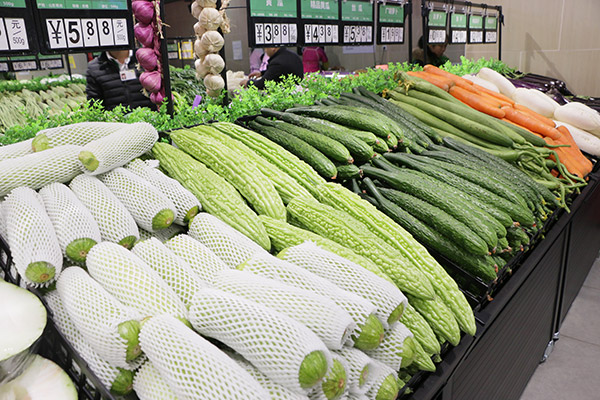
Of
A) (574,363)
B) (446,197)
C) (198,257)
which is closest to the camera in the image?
(198,257)

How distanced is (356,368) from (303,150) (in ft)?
3.91

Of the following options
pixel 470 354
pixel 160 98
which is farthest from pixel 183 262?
pixel 160 98

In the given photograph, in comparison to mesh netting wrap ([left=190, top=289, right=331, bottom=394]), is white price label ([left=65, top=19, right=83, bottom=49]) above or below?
above

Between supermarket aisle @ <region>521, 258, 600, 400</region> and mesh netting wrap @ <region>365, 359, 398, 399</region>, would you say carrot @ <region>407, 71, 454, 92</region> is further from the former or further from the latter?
mesh netting wrap @ <region>365, 359, 398, 399</region>

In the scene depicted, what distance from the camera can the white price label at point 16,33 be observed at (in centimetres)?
188

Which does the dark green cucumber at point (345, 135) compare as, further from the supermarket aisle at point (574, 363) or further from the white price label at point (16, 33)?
the supermarket aisle at point (574, 363)

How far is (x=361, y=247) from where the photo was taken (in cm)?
141

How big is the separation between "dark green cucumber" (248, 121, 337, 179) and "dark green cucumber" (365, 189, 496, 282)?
0.94 feet

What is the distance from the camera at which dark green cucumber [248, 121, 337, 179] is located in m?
1.90

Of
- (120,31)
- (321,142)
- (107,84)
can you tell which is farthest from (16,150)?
(107,84)

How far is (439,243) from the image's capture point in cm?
167

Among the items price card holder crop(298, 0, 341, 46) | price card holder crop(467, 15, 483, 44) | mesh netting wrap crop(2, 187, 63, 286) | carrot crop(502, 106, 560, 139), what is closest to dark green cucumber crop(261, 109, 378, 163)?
price card holder crop(298, 0, 341, 46)

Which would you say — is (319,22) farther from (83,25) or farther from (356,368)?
(356,368)

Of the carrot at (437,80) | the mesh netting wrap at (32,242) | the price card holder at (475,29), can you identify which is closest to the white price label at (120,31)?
the mesh netting wrap at (32,242)
